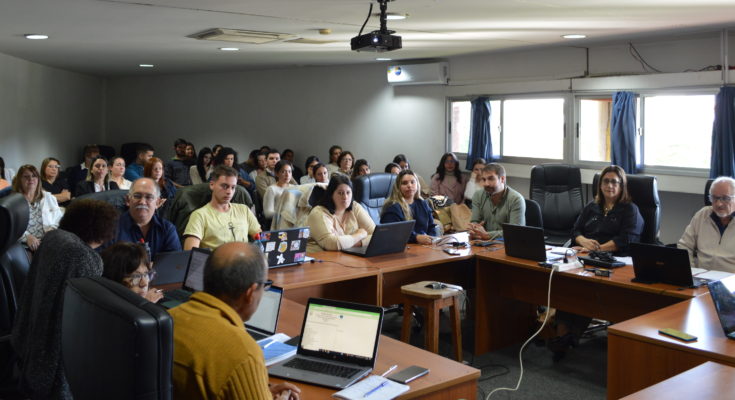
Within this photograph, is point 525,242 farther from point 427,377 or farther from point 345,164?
point 345,164

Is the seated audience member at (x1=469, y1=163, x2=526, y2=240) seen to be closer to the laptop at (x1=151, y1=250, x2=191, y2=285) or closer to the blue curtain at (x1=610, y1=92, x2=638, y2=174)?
the blue curtain at (x1=610, y1=92, x2=638, y2=174)

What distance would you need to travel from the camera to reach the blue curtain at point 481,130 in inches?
357

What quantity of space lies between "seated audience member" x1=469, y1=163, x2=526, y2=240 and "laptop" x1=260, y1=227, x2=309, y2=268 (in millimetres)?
1705

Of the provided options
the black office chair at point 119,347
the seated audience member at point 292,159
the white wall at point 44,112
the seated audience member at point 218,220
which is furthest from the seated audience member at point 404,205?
the white wall at point 44,112

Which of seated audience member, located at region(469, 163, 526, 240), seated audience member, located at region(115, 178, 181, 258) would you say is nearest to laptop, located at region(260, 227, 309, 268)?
seated audience member, located at region(115, 178, 181, 258)

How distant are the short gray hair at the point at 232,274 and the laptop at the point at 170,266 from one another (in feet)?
5.82

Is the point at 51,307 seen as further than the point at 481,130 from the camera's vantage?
No

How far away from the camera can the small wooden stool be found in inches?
168

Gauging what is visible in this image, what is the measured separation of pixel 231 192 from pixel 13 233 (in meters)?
1.60

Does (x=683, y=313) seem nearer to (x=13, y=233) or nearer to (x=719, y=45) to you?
(x=13, y=233)

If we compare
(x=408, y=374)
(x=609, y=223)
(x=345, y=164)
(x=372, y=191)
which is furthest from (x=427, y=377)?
(x=345, y=164)

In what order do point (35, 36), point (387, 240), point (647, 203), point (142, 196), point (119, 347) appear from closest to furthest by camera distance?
point (119, 347) < point (142, 196) < point (387, 240) < point (647, 203) < point (35, 36)

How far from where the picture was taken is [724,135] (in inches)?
260

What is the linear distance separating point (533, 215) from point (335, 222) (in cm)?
174
